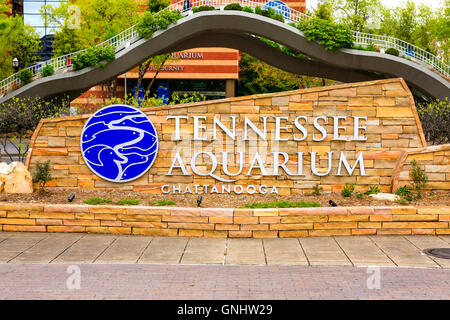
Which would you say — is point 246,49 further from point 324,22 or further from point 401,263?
point 401,263

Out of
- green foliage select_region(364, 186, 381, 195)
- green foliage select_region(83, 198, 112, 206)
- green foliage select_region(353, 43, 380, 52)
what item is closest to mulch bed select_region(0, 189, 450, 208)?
green foliage select_region(83, 198, 112, 206)

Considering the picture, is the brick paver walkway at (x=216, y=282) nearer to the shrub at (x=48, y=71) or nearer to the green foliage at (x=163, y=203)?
the green foliage at (x=163, y=203)

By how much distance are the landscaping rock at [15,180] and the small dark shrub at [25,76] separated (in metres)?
21.6

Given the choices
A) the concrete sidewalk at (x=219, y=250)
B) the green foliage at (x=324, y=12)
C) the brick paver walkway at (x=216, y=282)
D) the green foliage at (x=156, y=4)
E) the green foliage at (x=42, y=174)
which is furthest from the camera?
the green foliage at (x=324, y=12)

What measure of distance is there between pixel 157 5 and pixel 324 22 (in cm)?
1215

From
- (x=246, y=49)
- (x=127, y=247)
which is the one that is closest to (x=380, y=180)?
(x=127, y=247)

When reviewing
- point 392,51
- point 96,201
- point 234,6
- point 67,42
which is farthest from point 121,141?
point 67,42

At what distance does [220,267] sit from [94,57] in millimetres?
25342

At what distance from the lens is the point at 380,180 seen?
11352mm

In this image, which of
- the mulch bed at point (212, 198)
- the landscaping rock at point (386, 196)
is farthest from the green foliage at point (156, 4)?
the landscaping rock at point (386, 196)

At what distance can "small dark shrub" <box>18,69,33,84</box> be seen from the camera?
30938 mm

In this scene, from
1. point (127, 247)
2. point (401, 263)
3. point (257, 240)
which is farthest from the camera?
point (257, 240)

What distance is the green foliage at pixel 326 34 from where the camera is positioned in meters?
30.9

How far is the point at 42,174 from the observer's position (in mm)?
11117
